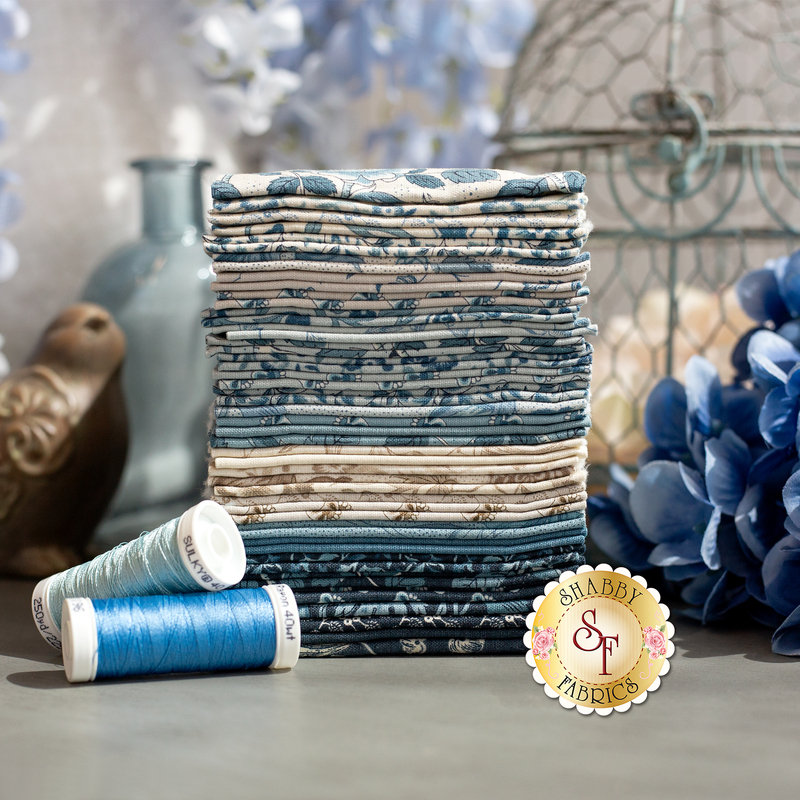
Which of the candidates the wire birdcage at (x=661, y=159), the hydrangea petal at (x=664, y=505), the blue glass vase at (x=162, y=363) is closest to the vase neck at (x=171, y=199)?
the blue glass vase at (x=162, y=363)

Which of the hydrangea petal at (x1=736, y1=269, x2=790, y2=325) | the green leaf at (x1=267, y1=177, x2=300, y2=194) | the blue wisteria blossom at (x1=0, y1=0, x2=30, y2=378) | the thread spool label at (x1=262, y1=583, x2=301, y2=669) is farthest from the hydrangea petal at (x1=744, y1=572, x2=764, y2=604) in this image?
the blue wisteria blossom at (x1=0, y1=0, x2=30, y2=378)

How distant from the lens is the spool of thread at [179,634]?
528 mm

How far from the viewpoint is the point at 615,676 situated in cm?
53

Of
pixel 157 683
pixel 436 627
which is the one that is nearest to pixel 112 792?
pixel 157 683

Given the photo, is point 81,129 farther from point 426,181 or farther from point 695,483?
point 695,483

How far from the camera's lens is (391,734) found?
0.48 metres

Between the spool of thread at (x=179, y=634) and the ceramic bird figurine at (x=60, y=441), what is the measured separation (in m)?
0.29

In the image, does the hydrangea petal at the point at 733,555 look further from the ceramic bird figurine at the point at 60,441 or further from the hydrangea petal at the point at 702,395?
the ceramic bird figurine at the point at 60,441

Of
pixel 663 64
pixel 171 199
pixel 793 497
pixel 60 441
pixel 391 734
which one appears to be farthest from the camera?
pixel 663 64

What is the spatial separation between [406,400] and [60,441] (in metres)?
0.37

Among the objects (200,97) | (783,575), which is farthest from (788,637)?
(200,97)

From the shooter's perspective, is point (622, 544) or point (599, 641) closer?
point (599, 641)

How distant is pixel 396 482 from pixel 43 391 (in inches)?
15.3

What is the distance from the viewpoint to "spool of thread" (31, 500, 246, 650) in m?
0.55
